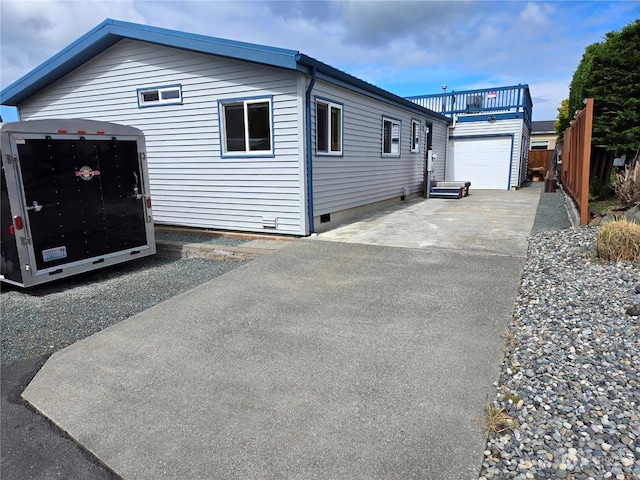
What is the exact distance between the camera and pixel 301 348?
329 cm

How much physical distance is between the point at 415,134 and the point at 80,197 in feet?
35.2

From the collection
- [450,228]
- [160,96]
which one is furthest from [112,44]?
[450,228]

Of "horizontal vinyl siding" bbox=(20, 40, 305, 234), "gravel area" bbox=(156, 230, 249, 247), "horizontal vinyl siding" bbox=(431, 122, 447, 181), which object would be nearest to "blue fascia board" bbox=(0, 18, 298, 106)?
"horizontal vinyl siding" bbox=(20, 40, 305, 234)

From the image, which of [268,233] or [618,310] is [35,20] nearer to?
[268,233]

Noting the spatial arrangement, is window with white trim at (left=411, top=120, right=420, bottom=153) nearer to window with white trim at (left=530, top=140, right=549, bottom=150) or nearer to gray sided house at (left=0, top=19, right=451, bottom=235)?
gray sided house at (left=0, top=19, right=451, bottom=235)

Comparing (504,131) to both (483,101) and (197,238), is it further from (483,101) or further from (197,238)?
(197,238)

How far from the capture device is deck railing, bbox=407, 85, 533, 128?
1656 cm

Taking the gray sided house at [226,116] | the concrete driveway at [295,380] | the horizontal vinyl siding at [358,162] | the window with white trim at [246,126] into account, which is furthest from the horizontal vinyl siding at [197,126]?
the concrete driveway at [295,380]

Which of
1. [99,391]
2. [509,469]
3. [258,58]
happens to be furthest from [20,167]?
[509,469]

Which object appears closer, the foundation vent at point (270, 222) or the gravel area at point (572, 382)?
the gravel area at point (572, 382)

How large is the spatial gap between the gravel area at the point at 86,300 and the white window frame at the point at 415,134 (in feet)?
28.7

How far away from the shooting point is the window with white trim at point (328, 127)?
7711 mm

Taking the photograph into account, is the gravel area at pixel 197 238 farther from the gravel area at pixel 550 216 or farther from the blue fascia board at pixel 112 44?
the gravel area at pixel 550 216

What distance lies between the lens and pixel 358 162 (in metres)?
9.34
